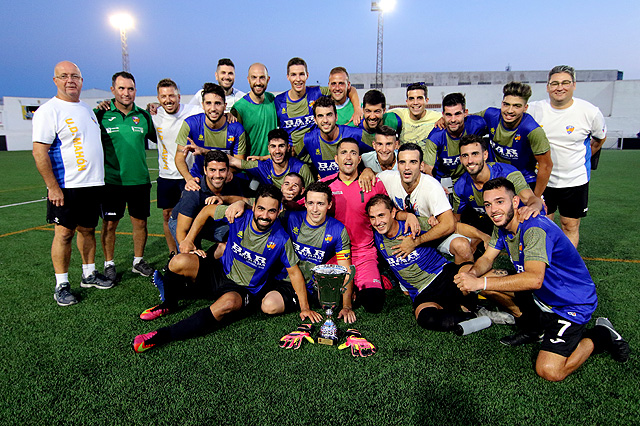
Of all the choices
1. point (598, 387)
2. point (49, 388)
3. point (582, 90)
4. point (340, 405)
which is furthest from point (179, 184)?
point (582, 90)

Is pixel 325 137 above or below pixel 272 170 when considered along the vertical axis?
above

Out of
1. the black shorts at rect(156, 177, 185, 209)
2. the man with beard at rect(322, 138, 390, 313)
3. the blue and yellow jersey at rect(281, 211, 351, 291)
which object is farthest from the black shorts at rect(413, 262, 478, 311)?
the black shorts at rect(156, 177, 185, 209)

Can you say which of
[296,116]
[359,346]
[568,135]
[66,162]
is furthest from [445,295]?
[66,162]

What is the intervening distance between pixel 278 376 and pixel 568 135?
3.98 meters

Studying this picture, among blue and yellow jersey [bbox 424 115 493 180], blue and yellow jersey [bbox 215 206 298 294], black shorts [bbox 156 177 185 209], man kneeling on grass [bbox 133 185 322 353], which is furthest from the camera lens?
black shorts [bbox 156 177 185 209]

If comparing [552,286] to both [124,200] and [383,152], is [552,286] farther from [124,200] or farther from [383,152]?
[124,200]

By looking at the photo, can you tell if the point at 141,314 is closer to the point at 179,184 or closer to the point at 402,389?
the point at 179,184

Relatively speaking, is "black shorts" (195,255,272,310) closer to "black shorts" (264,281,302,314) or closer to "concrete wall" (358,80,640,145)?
"black shorts" (264,281,302,314)

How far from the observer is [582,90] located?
3200cm

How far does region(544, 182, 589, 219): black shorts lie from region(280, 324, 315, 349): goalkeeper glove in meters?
3.32

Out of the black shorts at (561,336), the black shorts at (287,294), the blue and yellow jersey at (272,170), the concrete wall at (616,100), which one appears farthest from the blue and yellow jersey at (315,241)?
the concrete wall at (616,100)

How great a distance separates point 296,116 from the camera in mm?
5008

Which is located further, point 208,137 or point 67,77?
point 208,137

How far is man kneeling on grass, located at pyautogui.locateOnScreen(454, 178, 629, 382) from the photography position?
2773 millimetres
